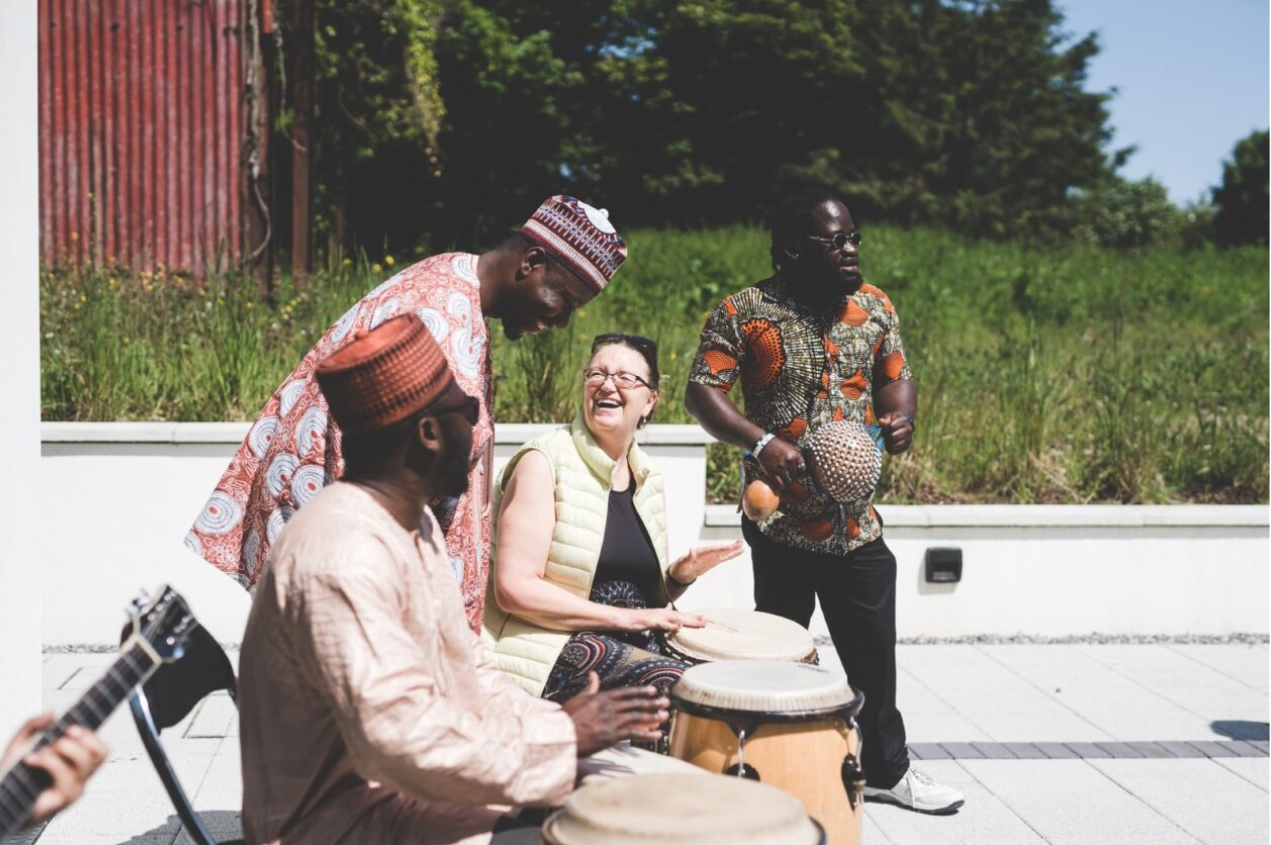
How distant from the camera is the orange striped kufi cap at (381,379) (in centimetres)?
209

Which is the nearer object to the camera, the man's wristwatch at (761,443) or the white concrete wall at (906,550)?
the man's wristwatch at (761,443)

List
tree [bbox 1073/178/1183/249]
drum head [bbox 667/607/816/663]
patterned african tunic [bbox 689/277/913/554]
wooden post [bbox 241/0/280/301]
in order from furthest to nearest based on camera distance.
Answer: tree [bbox 1073/178/1183/249] → wooden post [bbox 241/0/280/301] → patterned african tunic [bbox 689/277/913/554] → drum head [bbox 667/607/816/663]

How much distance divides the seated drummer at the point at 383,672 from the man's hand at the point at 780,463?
5.12 ft

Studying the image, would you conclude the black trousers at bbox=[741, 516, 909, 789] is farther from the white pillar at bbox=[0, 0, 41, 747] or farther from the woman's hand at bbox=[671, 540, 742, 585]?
the white pillar at bbox=[0, 0, 41, 747]

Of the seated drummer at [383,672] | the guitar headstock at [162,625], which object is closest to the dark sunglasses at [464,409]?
the seated drummer at [383,672]

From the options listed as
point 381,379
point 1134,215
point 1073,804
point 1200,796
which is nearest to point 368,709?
point 381,379

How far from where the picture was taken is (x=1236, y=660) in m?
6.45

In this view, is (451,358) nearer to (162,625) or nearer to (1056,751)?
(162,625)

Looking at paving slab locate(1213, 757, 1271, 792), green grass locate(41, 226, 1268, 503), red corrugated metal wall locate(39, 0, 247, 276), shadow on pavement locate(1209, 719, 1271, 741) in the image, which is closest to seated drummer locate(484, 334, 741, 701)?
paving slab locate(1213, 757, 1271, 792)

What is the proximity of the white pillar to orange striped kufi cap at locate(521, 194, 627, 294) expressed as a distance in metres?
1.38

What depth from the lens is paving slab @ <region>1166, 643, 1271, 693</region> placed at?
20.1ft

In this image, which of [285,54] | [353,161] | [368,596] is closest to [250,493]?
[368,596]

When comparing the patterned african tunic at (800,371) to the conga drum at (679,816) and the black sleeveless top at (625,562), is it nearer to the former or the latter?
the black sleeveless top at (625,562)

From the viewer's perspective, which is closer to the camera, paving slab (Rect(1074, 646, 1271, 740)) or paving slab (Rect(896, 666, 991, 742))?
paving slab (Rect(896, 666, 991, 742))
